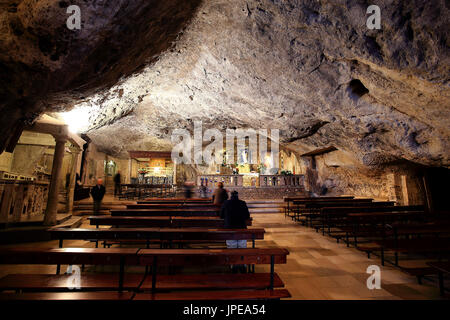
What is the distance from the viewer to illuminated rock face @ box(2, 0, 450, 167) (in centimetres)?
388

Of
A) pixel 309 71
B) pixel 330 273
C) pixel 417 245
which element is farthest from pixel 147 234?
pixel 309 71

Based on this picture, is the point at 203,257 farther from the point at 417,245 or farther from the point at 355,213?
the point at 355,213

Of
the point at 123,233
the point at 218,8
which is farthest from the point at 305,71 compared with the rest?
the point at 123,233

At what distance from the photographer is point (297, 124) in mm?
9203

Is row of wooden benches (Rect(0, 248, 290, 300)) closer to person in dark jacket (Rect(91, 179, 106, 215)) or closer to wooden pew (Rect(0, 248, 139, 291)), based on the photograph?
wooden pew (Rect(0, 248, 139, 291))

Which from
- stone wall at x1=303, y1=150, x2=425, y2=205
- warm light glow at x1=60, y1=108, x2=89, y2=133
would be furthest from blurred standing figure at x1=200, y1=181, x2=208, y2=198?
warm light glow at x1=60, y1=108, x2=89, y2=133

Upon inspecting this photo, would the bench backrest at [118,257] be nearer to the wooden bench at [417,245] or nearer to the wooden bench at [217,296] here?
the wooden bench at [217,296]

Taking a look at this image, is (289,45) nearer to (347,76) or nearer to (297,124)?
(347,76)

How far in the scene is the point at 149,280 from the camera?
7.15 ft

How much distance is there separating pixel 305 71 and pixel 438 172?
6638 millimetres

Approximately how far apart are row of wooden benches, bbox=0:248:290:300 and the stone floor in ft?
3.07

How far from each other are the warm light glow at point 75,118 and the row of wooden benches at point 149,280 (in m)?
6.11

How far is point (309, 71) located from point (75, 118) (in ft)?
28.9
